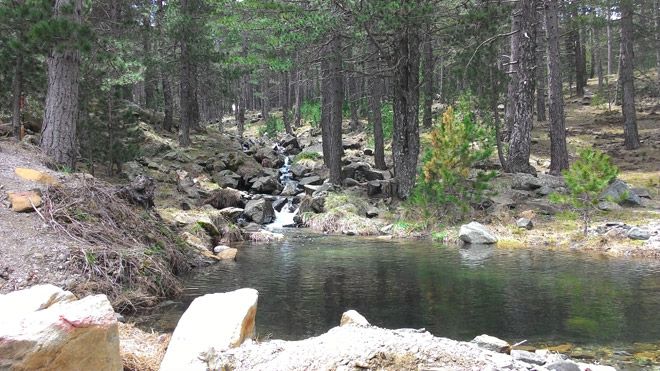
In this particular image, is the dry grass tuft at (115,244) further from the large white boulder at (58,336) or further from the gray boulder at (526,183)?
the gray boulder at (526,183)

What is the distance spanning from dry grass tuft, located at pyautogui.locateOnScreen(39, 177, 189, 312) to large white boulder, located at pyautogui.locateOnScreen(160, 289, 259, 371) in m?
2.64

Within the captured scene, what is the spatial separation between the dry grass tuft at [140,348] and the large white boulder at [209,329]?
0.93 feet

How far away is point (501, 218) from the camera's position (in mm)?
14375

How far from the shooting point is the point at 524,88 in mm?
16938

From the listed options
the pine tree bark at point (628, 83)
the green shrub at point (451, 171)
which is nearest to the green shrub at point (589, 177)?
the green shrub at point (451, 171)

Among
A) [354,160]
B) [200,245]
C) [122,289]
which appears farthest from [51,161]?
[354,160]

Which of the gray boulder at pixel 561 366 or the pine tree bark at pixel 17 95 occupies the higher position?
the pine tree bark at pixel 17 95

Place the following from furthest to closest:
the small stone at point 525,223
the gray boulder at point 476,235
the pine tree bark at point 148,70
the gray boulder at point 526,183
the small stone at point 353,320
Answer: the gray boulder at point 526,183 → the pine tree bark at point 148,70 → the small stone at point 525,223 → the gray boulder at point 476,235 → the small stone at point 353,320

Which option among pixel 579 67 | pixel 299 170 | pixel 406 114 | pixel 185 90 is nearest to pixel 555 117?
pixel 406 114

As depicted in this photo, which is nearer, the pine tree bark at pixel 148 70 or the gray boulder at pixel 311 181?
the pine tree bark at pixel 148 70

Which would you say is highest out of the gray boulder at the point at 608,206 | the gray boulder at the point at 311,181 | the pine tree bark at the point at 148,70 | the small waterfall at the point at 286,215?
the pine tree bark at the point at 148,70

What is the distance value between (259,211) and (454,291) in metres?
9.69

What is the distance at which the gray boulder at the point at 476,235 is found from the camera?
1306 centimetres

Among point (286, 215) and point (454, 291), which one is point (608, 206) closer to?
point (454, 291)
